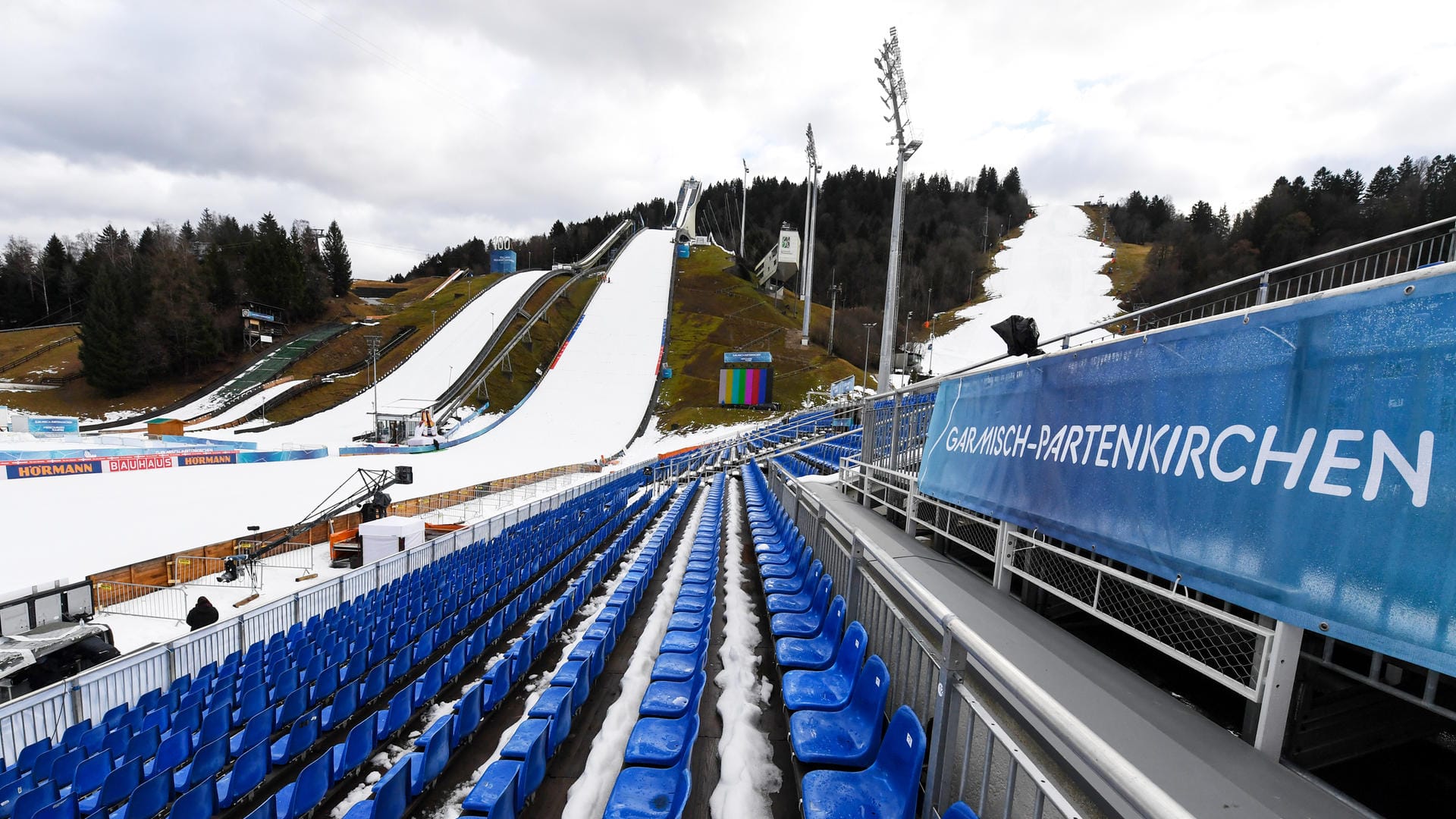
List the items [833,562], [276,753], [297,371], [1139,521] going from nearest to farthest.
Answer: [1139,521] < [276,753] < [833,562] < [297,371]

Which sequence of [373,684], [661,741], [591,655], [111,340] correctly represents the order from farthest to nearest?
[111,340] → [373,684] → [591,655] → [661,741]

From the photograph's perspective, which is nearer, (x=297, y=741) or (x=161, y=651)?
(x=297, y=741)

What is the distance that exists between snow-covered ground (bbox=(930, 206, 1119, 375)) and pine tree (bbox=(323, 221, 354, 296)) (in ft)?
241

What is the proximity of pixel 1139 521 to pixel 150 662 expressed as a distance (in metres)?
10.3

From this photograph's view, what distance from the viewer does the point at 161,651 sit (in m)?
6.71

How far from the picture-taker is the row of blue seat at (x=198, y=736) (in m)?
4.46

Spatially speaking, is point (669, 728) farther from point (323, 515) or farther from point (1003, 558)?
point (323, 515)

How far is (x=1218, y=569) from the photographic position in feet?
9.11

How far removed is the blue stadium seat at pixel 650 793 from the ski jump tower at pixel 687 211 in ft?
296

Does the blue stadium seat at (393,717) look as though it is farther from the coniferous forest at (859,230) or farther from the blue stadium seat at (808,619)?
the coniferous forest at (859,230)

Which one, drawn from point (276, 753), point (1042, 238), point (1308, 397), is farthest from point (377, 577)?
point (1042, 238)

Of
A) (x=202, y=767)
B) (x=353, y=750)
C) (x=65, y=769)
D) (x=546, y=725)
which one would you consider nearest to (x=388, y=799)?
(x=546, y=725)

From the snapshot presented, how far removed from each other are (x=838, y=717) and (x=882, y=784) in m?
0.69

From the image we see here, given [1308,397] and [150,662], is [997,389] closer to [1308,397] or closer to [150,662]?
[1308,397]
